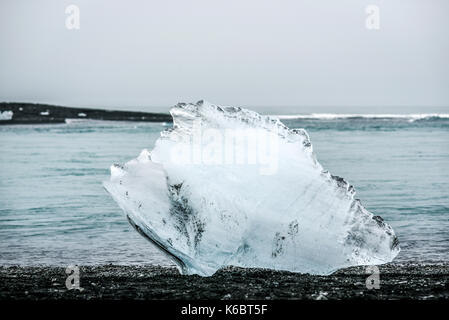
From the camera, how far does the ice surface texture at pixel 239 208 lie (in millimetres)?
6902

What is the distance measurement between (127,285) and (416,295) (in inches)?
107

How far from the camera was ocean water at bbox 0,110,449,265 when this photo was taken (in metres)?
9.80

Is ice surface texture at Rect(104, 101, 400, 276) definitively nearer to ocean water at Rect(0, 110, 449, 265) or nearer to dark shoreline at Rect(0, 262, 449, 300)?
dark shoreline at Rect(0, 262, 449, 300)

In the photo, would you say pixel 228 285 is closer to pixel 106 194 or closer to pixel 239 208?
pixel 239 208

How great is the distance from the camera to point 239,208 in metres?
6.93

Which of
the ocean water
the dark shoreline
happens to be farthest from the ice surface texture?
the ocean water

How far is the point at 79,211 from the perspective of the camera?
1331 cm

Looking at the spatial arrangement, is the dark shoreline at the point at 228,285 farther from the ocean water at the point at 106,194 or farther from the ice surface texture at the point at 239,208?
the ocean water at the point at 106,194

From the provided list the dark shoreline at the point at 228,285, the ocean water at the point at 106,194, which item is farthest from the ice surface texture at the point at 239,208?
the ocean water at the point at 106,194

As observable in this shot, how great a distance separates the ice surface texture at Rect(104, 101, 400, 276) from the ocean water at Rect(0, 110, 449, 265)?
209 centimetres

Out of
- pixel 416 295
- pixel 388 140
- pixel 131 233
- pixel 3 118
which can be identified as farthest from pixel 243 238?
pixel 3 118

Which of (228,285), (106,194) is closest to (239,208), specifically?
(228,285)

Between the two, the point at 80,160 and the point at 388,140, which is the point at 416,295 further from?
the point at 388,140

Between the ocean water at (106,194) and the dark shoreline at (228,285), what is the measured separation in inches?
52.7
